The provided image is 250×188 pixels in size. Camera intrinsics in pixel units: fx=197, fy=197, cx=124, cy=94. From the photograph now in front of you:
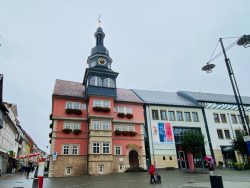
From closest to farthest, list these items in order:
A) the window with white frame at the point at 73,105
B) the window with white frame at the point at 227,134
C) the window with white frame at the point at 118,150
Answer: the window with white frame at the point at 118,150 → the window with white frame at the point at 73,105 → the window with white frame at the point at 227,134

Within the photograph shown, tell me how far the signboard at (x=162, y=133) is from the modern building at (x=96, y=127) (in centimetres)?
256

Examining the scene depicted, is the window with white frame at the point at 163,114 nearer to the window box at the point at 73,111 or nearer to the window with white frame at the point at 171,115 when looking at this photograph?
the window with white frame at the point at 171,115

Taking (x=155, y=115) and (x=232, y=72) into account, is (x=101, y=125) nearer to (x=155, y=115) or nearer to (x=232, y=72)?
(x=155, y=115)

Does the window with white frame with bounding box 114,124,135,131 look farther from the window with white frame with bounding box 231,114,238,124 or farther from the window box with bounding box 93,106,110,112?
the window with white frame with bounding box 231,114,238,124

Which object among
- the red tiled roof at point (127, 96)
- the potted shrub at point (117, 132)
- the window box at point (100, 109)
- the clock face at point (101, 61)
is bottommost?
the potted shrub at point (117, 132)

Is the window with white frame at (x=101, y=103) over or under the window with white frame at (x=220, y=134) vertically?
over

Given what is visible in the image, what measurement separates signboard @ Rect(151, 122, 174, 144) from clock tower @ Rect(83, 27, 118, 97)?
9988 mm

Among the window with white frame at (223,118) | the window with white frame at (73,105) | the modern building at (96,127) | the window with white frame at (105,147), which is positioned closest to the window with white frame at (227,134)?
the window with white frame at (223,118)

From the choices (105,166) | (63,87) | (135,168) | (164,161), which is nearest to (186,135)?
(164,161)

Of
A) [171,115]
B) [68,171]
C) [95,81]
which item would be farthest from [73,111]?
[171,115]

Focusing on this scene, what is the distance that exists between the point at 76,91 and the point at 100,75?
5.29m

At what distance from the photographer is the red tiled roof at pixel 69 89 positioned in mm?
33112

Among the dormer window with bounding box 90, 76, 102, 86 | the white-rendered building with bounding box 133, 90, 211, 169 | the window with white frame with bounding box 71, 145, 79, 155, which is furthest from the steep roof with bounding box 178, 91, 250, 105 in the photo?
the window with white frame with bounding box 71, 145, 79, 155

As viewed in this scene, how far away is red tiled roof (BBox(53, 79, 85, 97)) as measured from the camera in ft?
109
